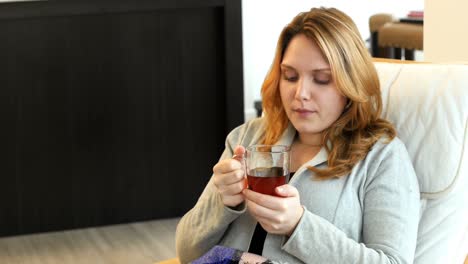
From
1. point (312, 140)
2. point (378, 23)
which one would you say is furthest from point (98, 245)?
point (378, 23)

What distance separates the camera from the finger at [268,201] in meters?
1.70

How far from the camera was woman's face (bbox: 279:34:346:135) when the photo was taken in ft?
6.33

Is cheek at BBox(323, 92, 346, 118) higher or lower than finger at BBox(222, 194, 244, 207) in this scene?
higher

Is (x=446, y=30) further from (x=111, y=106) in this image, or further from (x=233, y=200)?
(x=111, y=106)

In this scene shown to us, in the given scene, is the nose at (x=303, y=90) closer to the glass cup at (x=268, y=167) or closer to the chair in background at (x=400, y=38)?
the glass cup at (x=268, y=167)

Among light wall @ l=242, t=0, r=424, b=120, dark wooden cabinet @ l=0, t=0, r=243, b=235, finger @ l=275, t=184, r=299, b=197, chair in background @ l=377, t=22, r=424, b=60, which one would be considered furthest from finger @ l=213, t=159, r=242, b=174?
chair in background @ l=377, t=22, r=424, b=60

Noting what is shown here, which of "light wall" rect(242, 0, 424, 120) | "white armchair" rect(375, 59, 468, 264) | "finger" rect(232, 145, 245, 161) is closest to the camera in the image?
"finger" rect(232, 145, 245, 161)

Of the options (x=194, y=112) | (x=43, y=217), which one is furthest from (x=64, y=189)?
(x=194, y=112)

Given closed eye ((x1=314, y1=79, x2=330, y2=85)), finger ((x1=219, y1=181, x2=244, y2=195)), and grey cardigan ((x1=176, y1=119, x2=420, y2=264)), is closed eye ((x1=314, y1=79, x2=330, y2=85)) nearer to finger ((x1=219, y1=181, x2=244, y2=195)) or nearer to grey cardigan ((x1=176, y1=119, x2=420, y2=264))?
grey cardigan ((x1=176, y1=119, x2=420, y2=264))

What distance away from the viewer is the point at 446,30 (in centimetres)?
300

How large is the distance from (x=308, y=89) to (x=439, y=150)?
1.16 feet

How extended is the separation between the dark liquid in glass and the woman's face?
0.31m

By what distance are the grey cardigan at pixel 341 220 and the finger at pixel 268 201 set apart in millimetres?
92

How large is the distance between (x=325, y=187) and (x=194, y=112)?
221 centimetres
